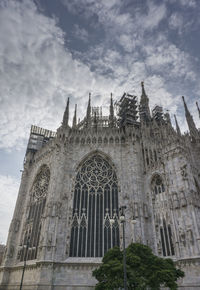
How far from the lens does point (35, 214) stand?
34.3 m

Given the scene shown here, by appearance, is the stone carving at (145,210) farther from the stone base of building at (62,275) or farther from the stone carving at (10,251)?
the stone carving at (10,251)

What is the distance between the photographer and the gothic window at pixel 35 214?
102ft

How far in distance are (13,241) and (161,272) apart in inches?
1010

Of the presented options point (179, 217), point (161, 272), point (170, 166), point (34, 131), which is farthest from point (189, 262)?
point (34, 131)

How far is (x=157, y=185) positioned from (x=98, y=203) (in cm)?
885

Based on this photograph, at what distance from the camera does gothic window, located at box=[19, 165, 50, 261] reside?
3120 centimetres

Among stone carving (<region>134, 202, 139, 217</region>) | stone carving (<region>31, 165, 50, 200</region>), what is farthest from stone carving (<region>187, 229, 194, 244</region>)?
stone carving (<region>31, 165, 50, 200</region>)

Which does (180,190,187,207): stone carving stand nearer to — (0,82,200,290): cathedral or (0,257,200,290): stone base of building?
(0,82,200,290): cathedral

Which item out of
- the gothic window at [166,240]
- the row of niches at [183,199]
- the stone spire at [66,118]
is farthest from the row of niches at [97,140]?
the gothic window at [166,240]

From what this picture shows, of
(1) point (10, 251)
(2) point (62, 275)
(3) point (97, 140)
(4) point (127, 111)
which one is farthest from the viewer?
(4) point (127, 111)

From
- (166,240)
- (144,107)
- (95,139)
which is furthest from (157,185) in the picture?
(144,107)

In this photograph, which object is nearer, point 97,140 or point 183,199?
point 183,199

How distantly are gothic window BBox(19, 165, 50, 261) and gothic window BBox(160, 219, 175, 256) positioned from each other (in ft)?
A: 56.4

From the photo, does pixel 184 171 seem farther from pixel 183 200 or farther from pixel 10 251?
pixel 10 251
